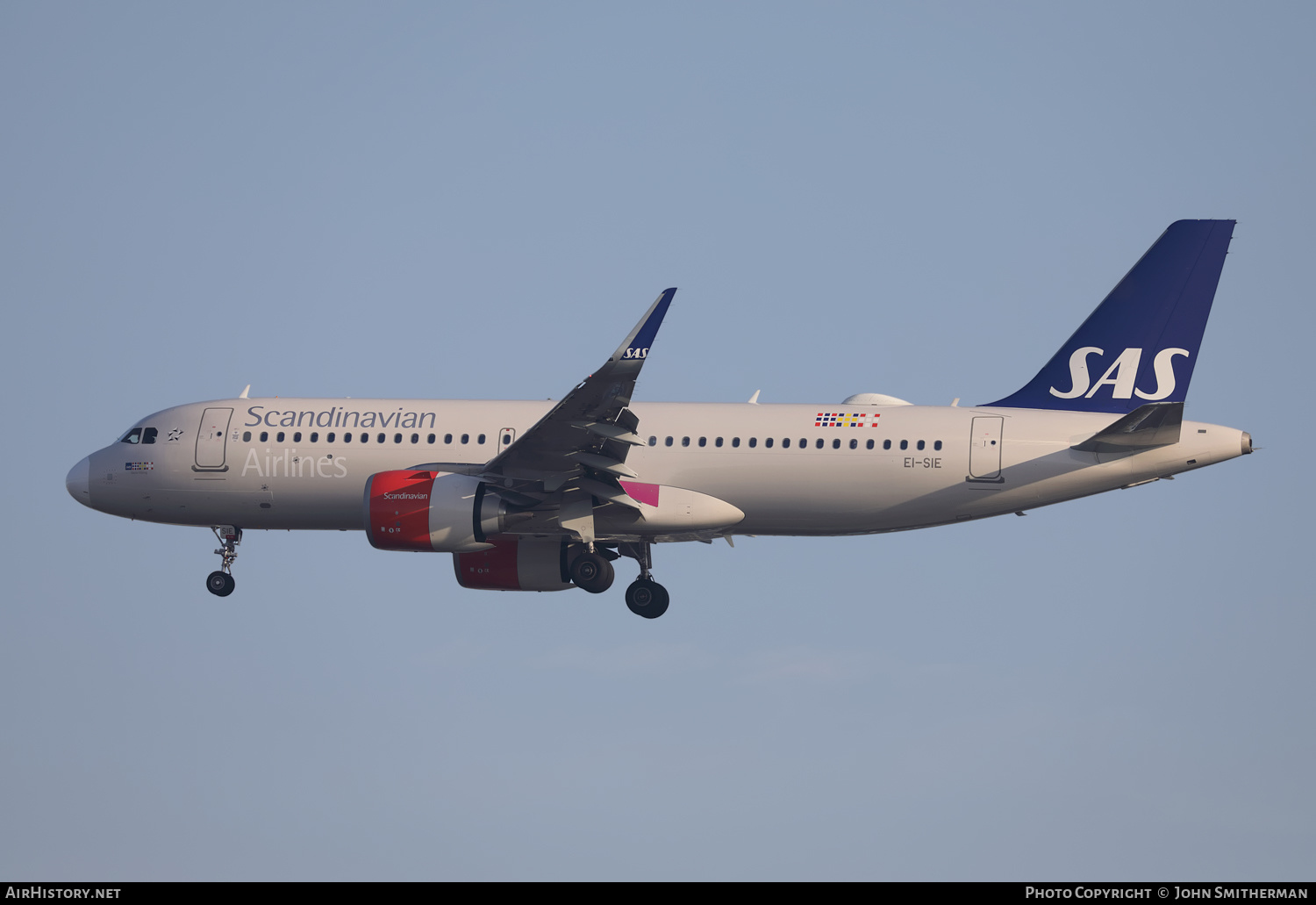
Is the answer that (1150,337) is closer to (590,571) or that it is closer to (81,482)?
(590,571)

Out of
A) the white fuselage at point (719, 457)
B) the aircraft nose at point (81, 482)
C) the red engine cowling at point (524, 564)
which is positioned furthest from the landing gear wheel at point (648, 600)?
the aircraft nose at point (81, 482)

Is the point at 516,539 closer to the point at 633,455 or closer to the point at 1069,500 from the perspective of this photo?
the point at 633,455

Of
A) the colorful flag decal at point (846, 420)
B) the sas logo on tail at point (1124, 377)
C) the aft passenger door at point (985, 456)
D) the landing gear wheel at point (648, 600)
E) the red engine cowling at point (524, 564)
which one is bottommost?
the landing gear wheel at point (648, 600)

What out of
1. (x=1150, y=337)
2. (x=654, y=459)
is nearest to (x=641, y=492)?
(x=654, y=459)

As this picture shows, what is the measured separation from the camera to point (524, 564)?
41.3m

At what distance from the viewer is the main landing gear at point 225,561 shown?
42.5 m

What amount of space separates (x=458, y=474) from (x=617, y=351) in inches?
268

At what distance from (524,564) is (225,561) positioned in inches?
336

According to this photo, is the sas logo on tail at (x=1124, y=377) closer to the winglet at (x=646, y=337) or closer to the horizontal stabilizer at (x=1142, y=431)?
the horizontal stabilizer at (x=1142, y=431)

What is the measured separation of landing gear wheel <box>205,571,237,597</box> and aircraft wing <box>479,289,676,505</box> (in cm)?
990

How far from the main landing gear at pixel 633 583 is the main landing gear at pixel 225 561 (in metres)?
9.59

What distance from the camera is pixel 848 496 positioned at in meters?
37.5

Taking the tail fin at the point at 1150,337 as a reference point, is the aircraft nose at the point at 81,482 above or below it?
below
